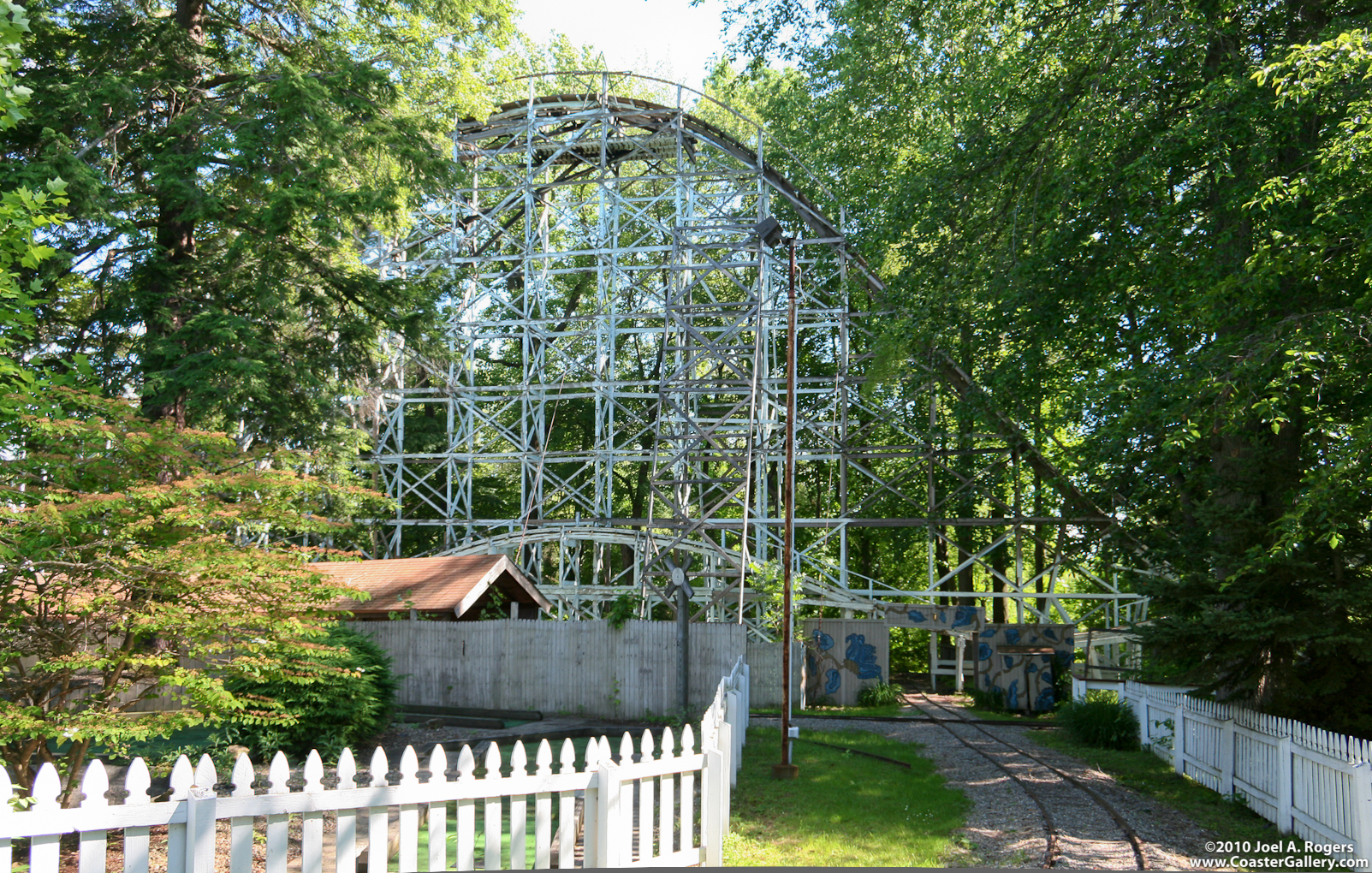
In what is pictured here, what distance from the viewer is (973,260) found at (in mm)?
15719

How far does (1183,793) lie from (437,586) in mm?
11340

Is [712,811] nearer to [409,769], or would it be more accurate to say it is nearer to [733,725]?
[409,769]

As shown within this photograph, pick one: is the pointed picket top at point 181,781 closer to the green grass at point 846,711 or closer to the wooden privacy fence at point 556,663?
the wooden privacy fence at point 556,663

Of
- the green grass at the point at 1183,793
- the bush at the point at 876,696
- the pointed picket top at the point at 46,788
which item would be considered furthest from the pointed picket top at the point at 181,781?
the bush at the point at 876,696

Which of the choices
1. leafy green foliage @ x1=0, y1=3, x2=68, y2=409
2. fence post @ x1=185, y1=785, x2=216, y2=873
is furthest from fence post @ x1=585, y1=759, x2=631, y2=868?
leafy green foliage @ x1=0, y1=3, x2=68, y2=409

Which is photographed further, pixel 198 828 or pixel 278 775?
pixel 278 775

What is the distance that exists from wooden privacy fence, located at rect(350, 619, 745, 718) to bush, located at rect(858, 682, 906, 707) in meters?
4.88

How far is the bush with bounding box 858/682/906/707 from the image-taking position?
67.3 feet

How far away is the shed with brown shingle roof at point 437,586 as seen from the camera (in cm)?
1664

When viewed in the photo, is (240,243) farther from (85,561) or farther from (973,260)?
(973,260)

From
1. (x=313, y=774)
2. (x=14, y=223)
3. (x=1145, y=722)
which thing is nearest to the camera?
(x=313, y=774)

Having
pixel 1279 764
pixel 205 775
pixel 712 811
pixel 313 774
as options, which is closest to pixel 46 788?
pixel 205 775

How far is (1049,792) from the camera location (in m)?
10.9

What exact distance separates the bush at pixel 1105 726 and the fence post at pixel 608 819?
10.8 meters
